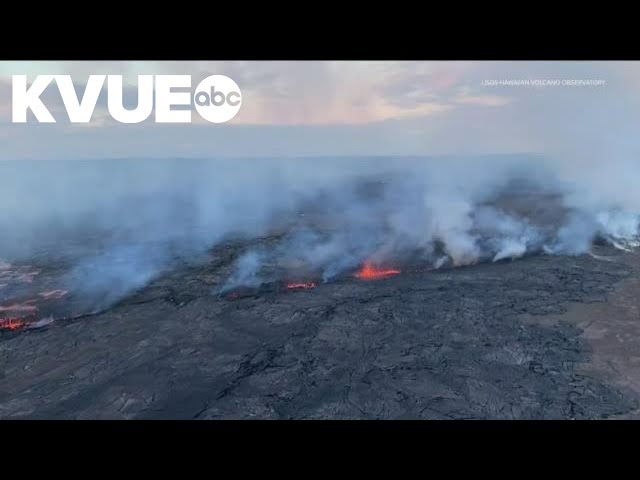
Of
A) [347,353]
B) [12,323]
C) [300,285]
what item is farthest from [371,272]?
[12,323]

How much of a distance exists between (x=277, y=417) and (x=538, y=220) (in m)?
21.4

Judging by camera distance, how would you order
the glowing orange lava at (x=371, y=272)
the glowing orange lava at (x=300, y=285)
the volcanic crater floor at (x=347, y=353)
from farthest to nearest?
1. the glowing orange lava at (x=371, y=272)
2. the glowing orange lava at (x=300, y=285)
3. the volcanic crater floor at (x=347, y=353)

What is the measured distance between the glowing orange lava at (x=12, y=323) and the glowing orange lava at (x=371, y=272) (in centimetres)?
1153

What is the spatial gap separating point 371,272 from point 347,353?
21.0ft

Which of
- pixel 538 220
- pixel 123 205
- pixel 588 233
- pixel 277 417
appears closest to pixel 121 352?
pixel 277 417

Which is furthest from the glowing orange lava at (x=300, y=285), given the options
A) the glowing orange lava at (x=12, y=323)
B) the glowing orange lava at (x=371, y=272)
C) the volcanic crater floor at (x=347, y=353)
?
the glowing orange lava at (x=12, y=323)

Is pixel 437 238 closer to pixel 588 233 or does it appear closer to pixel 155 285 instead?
pixel 588 233

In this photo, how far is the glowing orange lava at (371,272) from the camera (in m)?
17.8

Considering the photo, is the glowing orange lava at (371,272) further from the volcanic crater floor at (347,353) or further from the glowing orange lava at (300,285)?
the glowing orange lava at (300,285)

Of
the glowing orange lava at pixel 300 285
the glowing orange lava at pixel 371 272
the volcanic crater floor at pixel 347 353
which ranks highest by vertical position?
the glowing orange lava at pixel 371 272

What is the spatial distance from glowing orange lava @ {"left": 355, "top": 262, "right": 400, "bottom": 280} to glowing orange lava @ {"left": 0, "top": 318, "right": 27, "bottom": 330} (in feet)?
37.8

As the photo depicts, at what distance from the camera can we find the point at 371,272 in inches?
720

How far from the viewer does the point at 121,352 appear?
12328mm

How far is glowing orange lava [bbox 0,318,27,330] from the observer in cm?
1406
